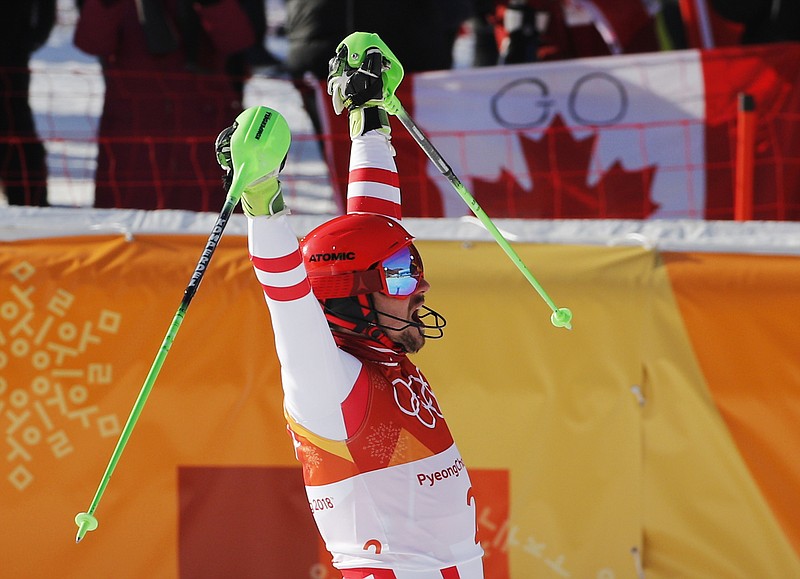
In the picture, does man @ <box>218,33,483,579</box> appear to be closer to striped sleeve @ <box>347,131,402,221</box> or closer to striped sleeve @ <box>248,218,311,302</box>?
striped sleeve @ <box>248,218,311,302</box>

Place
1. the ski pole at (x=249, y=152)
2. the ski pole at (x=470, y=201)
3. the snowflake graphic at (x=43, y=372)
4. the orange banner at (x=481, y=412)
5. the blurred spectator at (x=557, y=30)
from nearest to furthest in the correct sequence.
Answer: the ski pole at (x=249, y=152) < the ski pole at (x=470, y=201) < the orange banner at (x=481, y=412) < the snowflake graphic at (x=43, y=372) < the blurred spectator at (x=557, y=30)

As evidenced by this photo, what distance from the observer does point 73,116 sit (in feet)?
29.4

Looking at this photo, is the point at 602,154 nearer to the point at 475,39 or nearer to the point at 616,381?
the point at 616,381

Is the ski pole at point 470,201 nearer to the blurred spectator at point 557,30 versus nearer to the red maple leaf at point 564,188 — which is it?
the red maple leaf at point 564,188

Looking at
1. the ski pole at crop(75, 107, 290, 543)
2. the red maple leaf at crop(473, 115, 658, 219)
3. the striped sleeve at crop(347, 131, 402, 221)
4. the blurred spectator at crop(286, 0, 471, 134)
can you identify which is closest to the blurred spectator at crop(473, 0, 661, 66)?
the blurred spectator at crop(286, 0, 471, 134)

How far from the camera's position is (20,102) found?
6578 mm

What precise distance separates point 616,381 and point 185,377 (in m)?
1.57

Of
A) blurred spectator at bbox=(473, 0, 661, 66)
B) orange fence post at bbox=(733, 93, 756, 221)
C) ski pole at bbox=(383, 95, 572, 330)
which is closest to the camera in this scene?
ski pole at bbox=(383, 95, 572, 330)

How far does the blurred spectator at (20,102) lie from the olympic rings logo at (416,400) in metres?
3.93

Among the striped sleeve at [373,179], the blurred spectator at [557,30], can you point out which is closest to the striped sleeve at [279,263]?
the striped sleeve at [373,179]

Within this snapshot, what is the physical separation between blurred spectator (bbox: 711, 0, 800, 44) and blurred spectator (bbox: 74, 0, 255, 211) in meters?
2.72

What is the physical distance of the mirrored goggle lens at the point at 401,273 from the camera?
2.89m

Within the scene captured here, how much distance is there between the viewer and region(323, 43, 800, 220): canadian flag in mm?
5977

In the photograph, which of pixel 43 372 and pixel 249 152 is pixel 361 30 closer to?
pixel 43 372
